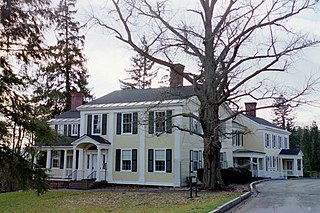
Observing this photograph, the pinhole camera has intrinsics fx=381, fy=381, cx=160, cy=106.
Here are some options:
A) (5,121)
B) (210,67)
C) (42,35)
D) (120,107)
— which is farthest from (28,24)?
(120,107)

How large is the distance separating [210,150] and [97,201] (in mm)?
6684

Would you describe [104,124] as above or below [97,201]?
above

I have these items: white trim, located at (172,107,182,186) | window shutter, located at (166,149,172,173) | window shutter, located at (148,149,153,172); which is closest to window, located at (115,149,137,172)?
window shutter, located at (148,149,153,172)

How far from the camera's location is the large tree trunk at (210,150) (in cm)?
2097

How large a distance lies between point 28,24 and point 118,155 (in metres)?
18.4

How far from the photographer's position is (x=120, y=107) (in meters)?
27.7

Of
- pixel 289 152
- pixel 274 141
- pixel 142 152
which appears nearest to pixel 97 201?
pixel 142 152

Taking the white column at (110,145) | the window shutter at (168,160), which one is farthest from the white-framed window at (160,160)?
the white column at (110,145)

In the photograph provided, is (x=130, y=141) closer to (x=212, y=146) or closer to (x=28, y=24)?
(x=212, y=146)

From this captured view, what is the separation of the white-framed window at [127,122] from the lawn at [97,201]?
6.14 meters

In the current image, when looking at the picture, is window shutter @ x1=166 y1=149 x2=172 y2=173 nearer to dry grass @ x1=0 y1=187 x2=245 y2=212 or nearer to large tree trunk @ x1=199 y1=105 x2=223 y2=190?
dry grass @ x1=0 y1=187 x2=245 y2=212

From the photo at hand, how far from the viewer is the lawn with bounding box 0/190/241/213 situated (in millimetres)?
16156

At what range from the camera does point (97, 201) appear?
63.1 feet

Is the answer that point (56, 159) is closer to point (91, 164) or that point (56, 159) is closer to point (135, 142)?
point (91, 164)
